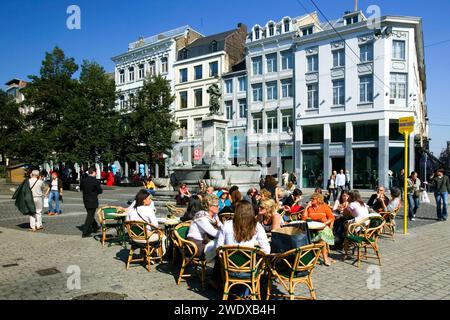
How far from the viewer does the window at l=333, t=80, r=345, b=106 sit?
1252 inches

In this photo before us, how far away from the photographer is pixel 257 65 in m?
37.4

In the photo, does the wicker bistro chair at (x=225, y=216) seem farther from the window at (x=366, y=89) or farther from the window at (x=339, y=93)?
the window at (x=339, y=93)

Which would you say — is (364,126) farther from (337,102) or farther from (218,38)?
(218,38)

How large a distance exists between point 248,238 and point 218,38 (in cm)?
4087

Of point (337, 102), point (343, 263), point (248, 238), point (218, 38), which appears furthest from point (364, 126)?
point (248, 238)

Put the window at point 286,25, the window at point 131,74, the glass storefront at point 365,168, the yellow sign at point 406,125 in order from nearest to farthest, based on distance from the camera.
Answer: the yellow sign at point 406,125 < the glass storefront at point 365,168 < the window at point 286,25 < the window at point 131,74

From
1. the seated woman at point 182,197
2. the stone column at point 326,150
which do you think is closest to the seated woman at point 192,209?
the seated woman at point 182,197

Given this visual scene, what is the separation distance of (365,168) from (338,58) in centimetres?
1019

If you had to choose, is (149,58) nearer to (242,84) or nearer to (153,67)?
(153,67)

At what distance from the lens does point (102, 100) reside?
30.6 metres

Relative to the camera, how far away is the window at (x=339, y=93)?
3179 centimetres

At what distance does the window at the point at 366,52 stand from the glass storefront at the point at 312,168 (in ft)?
29.2

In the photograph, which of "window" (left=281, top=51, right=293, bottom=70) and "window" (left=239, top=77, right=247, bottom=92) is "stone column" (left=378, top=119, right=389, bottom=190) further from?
"window" (left=239, top=77, right=247, bottom=92)

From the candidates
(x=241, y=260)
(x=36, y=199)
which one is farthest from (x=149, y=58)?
(x=241, y=260)
